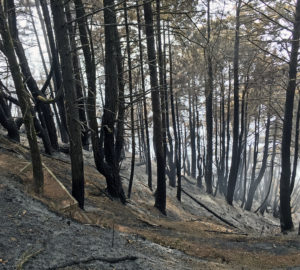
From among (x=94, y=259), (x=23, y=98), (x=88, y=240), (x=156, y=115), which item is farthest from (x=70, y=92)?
(x=156, y=115)

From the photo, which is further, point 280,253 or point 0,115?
point 0,115

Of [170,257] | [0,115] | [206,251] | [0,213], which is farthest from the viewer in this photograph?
[0,115]

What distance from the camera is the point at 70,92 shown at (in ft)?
22.1

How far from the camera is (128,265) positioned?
170 inches

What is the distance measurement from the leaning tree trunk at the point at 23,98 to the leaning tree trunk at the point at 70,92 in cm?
80

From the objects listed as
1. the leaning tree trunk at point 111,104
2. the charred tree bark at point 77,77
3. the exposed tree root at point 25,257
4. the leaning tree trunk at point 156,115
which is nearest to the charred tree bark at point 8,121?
the charred tree bark at point 77,77

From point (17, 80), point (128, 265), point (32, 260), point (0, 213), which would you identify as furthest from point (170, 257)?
point (17, 80)

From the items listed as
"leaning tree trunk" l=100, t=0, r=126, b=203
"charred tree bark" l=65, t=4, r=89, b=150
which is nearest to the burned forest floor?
"leaning tree trunk" l=100, t=0, r=126, b=203

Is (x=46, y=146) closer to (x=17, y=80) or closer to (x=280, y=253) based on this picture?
(x=17, y=80)

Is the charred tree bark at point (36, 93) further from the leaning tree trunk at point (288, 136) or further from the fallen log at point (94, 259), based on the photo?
the leaning tree trunk at point (288, 136)

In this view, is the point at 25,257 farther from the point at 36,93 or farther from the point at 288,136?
the point at 288,136

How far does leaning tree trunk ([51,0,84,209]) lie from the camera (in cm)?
647

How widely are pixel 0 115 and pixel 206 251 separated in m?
8.02

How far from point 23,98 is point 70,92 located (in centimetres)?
101
